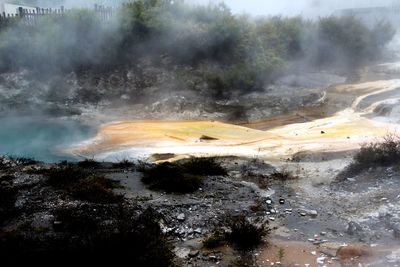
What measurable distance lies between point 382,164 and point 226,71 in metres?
9.00

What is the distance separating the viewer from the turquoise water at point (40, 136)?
10.9 m

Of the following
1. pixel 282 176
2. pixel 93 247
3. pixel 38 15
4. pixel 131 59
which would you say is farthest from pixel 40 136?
pixel 93 247

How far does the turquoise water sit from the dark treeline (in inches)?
124

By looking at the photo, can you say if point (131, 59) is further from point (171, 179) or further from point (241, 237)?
point (241, 237)

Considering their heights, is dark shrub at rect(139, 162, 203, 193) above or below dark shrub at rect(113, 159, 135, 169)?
above

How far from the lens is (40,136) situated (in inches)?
486

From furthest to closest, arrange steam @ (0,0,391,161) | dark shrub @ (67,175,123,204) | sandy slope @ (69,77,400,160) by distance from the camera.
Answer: steam @ (0,0,391,161) → sandy slope @ (69,77,400,160) → dark shrub @ (67,175,123,204)

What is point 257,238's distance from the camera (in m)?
5.91

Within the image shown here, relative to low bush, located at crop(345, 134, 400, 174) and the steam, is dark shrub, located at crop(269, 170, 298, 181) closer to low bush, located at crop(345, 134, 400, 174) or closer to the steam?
low bush, located at crop(345, 134, 400, 174)

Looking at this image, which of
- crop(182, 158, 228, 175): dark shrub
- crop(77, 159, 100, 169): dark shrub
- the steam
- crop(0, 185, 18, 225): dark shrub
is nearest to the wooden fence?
the steam

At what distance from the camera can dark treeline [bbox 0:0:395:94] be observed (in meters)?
16.2

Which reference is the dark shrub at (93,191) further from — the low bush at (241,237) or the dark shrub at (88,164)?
the low bush at (241,237)

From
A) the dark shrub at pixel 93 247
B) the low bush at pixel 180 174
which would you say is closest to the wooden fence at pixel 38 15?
the low bush at pixel 180 174

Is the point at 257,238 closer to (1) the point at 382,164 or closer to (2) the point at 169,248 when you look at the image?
(2) the point at 169,248
